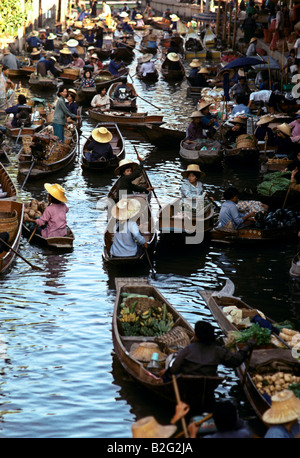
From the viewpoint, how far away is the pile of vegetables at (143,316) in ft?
30.5

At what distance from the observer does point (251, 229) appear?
1333 centimetres

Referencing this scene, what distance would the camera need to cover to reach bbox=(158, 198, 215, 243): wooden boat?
12.8 meters

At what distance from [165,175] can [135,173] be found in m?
4.31

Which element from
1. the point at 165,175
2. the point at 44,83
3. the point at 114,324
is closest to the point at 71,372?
the point at 114,324

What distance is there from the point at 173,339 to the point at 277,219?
221 inches

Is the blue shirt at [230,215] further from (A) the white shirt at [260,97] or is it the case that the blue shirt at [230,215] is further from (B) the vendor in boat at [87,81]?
(B) the vendor in boat at [87,81]

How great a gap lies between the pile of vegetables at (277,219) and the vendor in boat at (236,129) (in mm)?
5282

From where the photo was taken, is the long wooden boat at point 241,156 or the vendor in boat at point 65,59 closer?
the long wooden boat at point 241,156

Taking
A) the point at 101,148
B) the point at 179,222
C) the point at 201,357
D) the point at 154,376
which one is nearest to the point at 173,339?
the point at 154,376

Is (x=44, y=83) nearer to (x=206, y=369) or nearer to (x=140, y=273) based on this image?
(x=140, y=273)

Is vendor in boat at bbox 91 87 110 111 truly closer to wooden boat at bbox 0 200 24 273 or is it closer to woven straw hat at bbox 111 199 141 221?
wooden boat at bbox 0 200 24 273

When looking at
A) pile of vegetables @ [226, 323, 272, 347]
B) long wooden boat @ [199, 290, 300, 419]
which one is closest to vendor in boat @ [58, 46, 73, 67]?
long wooden boat @ [199, 290, 300, 419]

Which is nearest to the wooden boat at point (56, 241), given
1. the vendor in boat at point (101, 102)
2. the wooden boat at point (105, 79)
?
the vendor in boat at point (101, 102)

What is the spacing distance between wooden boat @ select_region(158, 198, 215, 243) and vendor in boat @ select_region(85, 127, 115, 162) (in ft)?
15.3
